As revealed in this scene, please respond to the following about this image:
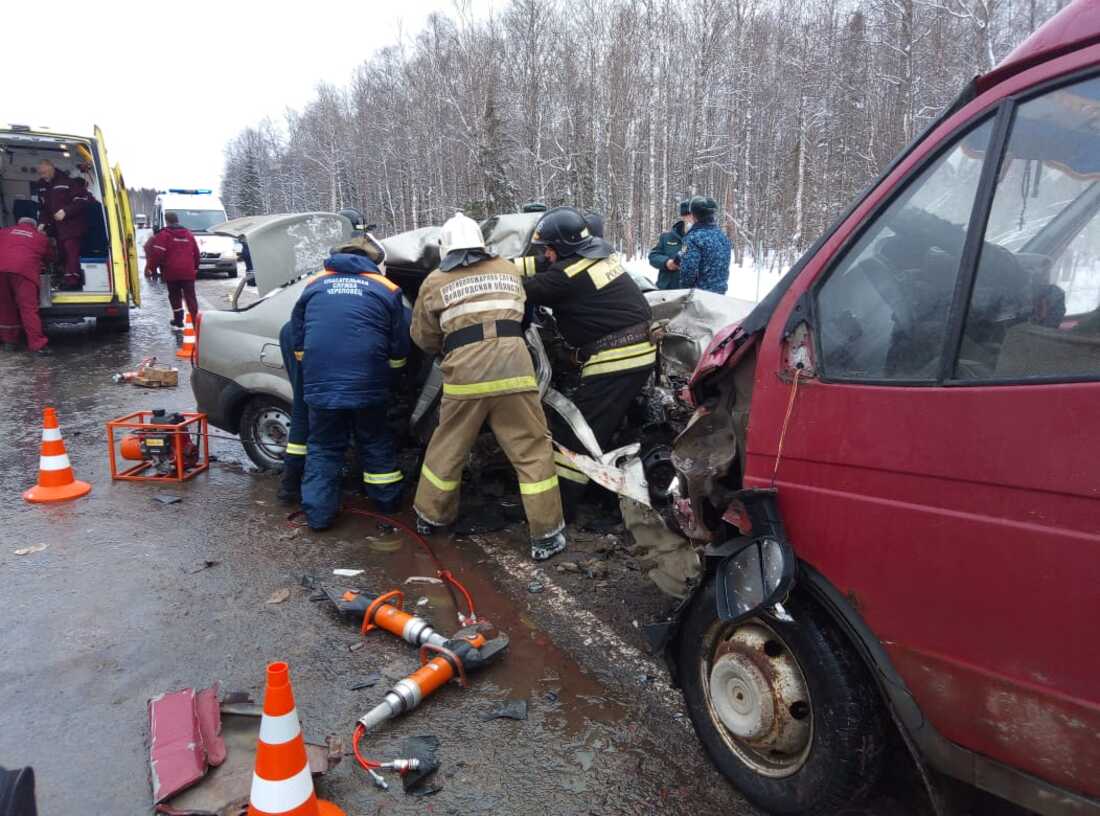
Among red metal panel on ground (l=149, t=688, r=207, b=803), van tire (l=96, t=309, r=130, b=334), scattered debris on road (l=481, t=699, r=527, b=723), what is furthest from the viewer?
van tire (l=96, t=309, r=130, b=334)

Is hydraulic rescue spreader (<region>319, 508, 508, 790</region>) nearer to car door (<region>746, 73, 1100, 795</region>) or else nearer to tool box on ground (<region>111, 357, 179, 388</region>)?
car door (<region>746, 73, 1100, 795</region>)

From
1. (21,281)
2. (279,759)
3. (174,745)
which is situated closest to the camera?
(279,759)

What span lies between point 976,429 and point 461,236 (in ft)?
10.7

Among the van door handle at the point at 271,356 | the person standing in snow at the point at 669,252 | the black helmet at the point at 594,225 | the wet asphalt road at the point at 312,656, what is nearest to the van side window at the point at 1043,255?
the wet asphalt road at the point at 312,656

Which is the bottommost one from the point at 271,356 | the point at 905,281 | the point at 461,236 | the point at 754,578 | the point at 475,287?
the point at 754,578

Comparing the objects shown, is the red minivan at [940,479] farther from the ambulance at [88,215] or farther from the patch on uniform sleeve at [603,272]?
the ambulance at [88,215]

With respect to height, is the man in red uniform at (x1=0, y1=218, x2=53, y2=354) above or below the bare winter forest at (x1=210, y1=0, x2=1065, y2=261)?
below

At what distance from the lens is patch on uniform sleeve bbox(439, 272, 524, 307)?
420cm

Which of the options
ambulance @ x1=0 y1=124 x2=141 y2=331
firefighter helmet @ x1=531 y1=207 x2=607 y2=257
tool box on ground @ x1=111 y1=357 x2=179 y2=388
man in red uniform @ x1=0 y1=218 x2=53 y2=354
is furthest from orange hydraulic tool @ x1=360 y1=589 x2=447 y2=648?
ambulance @ x1=0 y1=124 x2=141 y2=331

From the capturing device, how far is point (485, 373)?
411cm

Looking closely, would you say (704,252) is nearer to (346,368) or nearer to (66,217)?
(346,368)

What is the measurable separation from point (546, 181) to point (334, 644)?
29.0m

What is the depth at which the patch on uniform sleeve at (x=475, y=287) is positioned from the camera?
4195mm

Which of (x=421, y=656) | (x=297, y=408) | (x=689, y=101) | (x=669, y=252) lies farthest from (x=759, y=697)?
(x=689, y=101)
